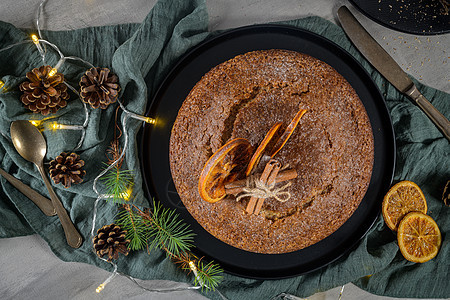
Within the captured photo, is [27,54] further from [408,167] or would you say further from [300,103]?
[408,167]

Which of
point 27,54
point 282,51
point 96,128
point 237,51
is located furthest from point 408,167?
point 27,54

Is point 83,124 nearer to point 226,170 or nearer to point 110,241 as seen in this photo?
point 110,241

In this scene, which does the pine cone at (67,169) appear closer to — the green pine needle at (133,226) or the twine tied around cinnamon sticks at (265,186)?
the green pine needle at (133,226)

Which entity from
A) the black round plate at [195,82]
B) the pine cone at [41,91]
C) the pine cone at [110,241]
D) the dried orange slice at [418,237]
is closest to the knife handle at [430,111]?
the black round plate at [195,82]

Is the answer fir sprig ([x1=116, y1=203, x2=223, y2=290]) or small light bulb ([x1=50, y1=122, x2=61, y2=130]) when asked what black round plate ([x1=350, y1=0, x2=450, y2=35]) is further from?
small light bulb ([x1=50, y1=122, x2=61, y2=130])

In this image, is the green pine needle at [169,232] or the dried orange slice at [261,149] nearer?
the dried orange slice at [261,149]

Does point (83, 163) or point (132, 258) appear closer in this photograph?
point (83, 163)

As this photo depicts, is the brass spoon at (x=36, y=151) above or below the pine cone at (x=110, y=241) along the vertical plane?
above
